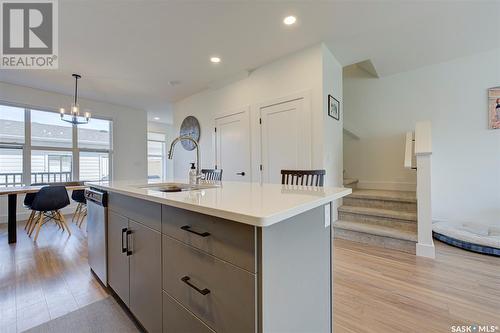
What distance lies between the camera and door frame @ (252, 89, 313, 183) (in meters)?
2.90

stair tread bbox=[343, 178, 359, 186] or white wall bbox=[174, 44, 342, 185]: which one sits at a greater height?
white wall bbox=[174, 44, 342, 185]

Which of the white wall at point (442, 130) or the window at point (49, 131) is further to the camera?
the window at point (49, 131)

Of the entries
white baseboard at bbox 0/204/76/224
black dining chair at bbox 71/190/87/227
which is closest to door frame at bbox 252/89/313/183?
black dining chair at bbox 71/190/87/227

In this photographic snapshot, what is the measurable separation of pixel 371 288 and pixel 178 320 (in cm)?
157

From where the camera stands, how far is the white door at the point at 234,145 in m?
3.72

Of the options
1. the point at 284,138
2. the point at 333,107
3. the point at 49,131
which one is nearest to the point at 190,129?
the point at 284,138

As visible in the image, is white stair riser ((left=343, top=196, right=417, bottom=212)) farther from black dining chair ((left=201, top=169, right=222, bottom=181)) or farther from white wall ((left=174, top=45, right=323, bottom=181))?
black dining chair ((left=201, top=169, right=222, bottom=181))

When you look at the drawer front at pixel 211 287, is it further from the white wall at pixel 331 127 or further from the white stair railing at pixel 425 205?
the white stair railing at pixel 425 205

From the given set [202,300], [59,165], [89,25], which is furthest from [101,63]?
[202,300]

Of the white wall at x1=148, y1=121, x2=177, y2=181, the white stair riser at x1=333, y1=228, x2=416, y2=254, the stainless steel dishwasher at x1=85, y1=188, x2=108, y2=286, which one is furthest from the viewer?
the white wall at x1=148, y1=121, x2=177, y2=181

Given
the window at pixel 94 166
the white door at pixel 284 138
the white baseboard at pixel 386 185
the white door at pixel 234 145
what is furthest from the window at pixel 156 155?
the white baseboard at pixel 386 185

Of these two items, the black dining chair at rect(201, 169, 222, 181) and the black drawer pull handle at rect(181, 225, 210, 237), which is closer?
the black drawer pull handle at rect(181, 225, 210, 237)

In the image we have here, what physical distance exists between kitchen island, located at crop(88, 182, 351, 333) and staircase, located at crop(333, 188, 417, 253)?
6.24 ft

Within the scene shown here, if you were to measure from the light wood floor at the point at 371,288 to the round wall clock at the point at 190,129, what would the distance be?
2844 mm
